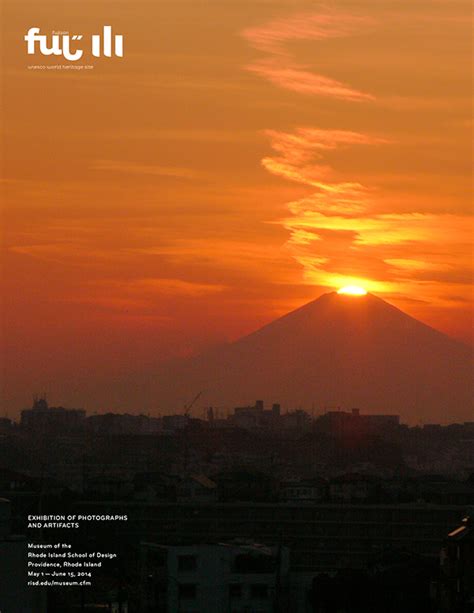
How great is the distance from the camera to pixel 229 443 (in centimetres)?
4581

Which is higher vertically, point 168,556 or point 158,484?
point 158,484

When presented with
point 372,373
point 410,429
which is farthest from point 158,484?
point 372,373

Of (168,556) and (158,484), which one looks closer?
(168,556)

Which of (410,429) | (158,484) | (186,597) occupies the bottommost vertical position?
(186,597)

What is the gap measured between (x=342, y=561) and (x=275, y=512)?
11.3ft

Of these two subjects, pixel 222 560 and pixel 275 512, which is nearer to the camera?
pixel 222 560

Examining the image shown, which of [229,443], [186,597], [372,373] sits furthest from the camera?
[372,373]

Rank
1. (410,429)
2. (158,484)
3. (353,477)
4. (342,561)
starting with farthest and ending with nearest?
(410,429) → (353,477) → (158,484) → (342,561)

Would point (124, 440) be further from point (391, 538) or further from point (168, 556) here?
point (168, 556)

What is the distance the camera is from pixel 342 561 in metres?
17.5

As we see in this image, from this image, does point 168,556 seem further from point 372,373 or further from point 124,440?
point 372,373

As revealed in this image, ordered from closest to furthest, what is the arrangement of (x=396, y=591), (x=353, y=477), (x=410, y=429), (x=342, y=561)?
(x=396, y=591), (x=342, y=561), (x=353, y=477), (x=410, y=429)

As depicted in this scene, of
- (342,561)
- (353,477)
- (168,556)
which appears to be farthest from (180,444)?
(168,556)

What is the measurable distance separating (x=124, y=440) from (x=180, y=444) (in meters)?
2.03
